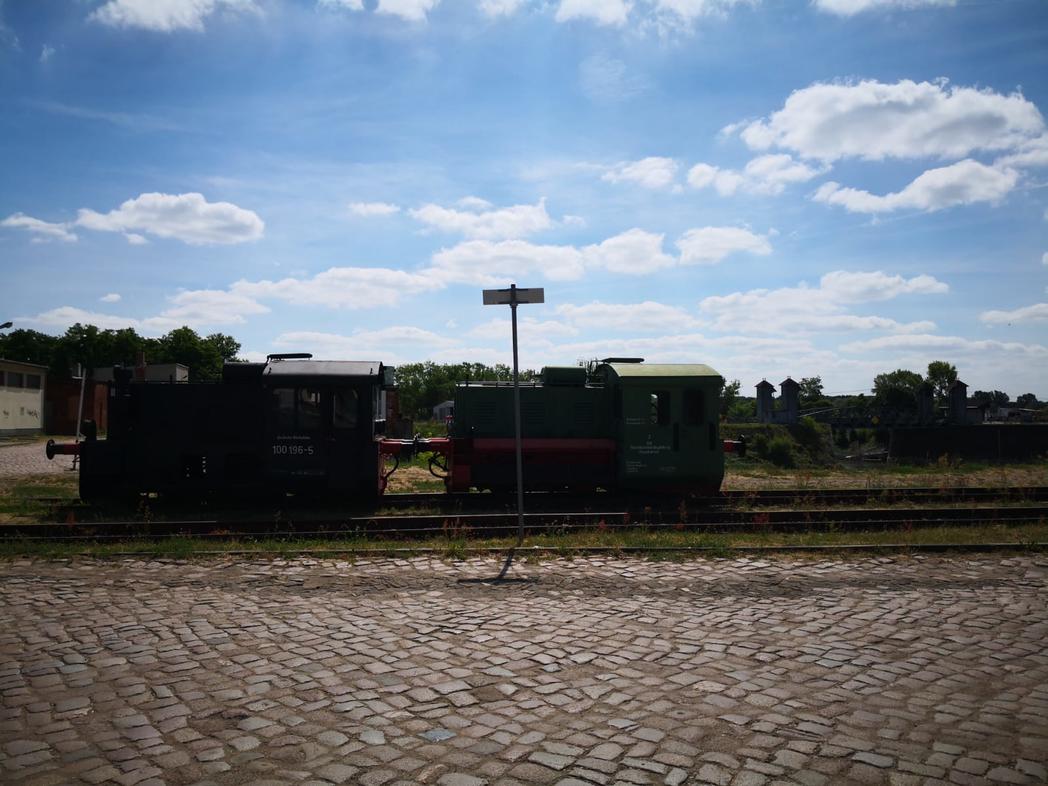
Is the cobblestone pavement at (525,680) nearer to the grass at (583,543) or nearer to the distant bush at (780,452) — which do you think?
the grass at (583,543)

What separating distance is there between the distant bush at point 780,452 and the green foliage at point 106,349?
75673 mm

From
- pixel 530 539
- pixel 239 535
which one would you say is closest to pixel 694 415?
pixel 530 539

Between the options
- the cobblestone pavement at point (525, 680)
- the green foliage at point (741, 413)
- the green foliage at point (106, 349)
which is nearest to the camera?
the cobblestone pavement at point (525, 680)

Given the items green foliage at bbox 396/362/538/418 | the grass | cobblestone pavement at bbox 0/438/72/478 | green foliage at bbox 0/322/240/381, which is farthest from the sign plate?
green foliage at bbox 396/362/538/418

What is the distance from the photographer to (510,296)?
385 inches

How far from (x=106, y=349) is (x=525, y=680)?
335 feet

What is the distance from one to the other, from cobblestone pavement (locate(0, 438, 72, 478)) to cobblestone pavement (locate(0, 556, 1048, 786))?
16917 millimetres

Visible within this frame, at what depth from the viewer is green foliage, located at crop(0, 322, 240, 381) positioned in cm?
8962

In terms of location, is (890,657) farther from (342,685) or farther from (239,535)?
(239,535)

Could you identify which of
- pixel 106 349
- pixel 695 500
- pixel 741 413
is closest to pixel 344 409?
pixel 695 500

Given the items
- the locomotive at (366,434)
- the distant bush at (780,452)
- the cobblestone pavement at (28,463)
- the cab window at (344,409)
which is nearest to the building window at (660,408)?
the locomotive at (366,434)

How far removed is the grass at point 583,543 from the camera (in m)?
9.46

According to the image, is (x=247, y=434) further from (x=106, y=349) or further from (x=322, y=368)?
(x=106, y=349)

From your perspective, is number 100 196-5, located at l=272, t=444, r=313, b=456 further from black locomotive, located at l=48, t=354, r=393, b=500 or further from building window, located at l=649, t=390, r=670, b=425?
building window, located at l=649, t=390, r=670, b=425
